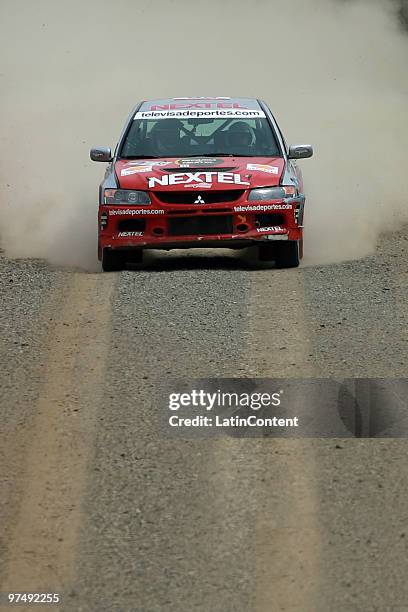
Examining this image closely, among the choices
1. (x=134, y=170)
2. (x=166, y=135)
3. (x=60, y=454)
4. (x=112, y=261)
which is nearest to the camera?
(x=60, y=454)

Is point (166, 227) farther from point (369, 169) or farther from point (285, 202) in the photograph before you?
point (369, 169)

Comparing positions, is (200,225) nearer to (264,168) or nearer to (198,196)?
(198,196)

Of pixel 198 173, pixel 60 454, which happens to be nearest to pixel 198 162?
pixel 198 173

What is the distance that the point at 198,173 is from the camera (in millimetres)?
11672

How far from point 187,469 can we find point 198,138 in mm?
6358

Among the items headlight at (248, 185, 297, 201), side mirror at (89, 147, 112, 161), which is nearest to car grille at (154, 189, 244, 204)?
headlight at (248, 185, 297, 201)

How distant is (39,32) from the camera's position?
2870cm

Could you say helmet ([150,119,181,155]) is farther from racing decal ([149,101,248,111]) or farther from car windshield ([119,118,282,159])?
racing decal ([149,101,248,111])

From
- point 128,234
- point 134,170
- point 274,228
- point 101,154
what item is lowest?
point 128,234

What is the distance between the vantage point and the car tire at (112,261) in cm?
1172

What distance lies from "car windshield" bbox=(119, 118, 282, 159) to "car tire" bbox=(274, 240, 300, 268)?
3.58 feet

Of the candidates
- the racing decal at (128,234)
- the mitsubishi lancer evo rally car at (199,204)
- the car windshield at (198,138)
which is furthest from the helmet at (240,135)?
the racing decal at (128,234)

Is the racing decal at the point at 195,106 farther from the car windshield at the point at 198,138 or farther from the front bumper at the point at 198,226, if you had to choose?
the front bumper at the point at 198,226

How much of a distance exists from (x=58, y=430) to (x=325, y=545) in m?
1.94
